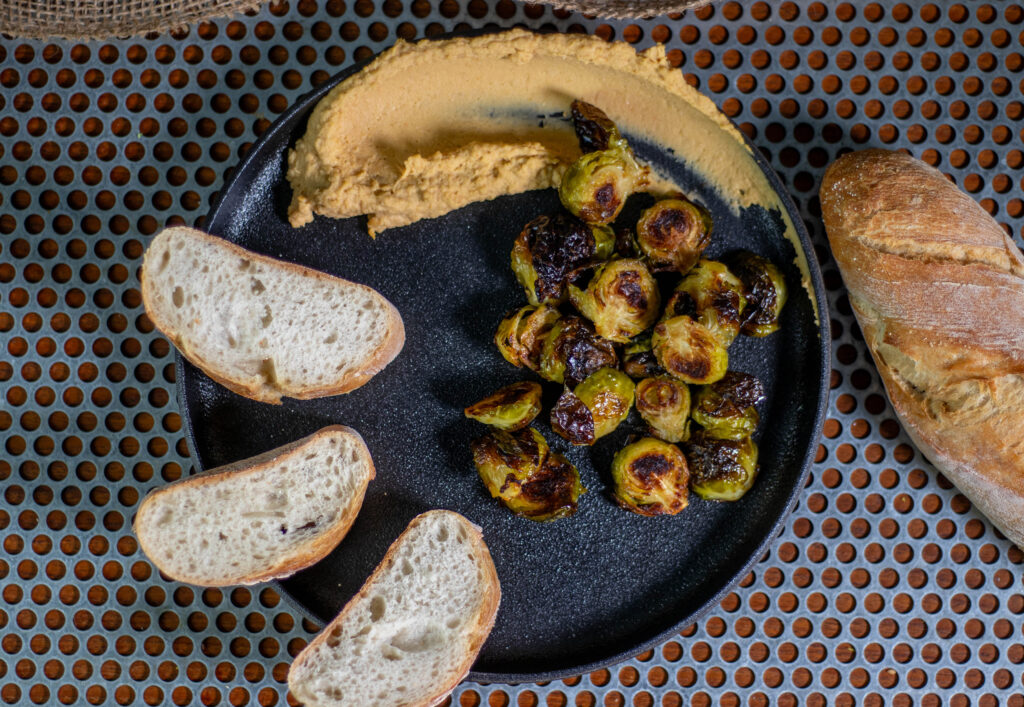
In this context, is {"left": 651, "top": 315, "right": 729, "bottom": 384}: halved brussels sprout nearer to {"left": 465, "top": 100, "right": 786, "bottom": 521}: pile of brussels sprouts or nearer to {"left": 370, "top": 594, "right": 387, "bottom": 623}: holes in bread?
{"left": 465, "top": 100, "right": 786, "bottom": 521}: pile of brussels sprouts

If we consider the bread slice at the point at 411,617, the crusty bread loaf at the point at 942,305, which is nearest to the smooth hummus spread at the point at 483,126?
the crusty bread loaf at the point at 942,305

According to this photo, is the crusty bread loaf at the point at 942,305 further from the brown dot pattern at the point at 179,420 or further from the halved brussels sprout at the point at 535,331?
the halved brussels sprout at the point at 535,331

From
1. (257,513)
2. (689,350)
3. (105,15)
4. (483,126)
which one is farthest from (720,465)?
(105,15)

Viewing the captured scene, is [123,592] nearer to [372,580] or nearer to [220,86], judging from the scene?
[372,580]

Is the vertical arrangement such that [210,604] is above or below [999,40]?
below

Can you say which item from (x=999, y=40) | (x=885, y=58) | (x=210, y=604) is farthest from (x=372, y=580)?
(x=999, y=40)

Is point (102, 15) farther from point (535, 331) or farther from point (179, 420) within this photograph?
point (535, 331)
